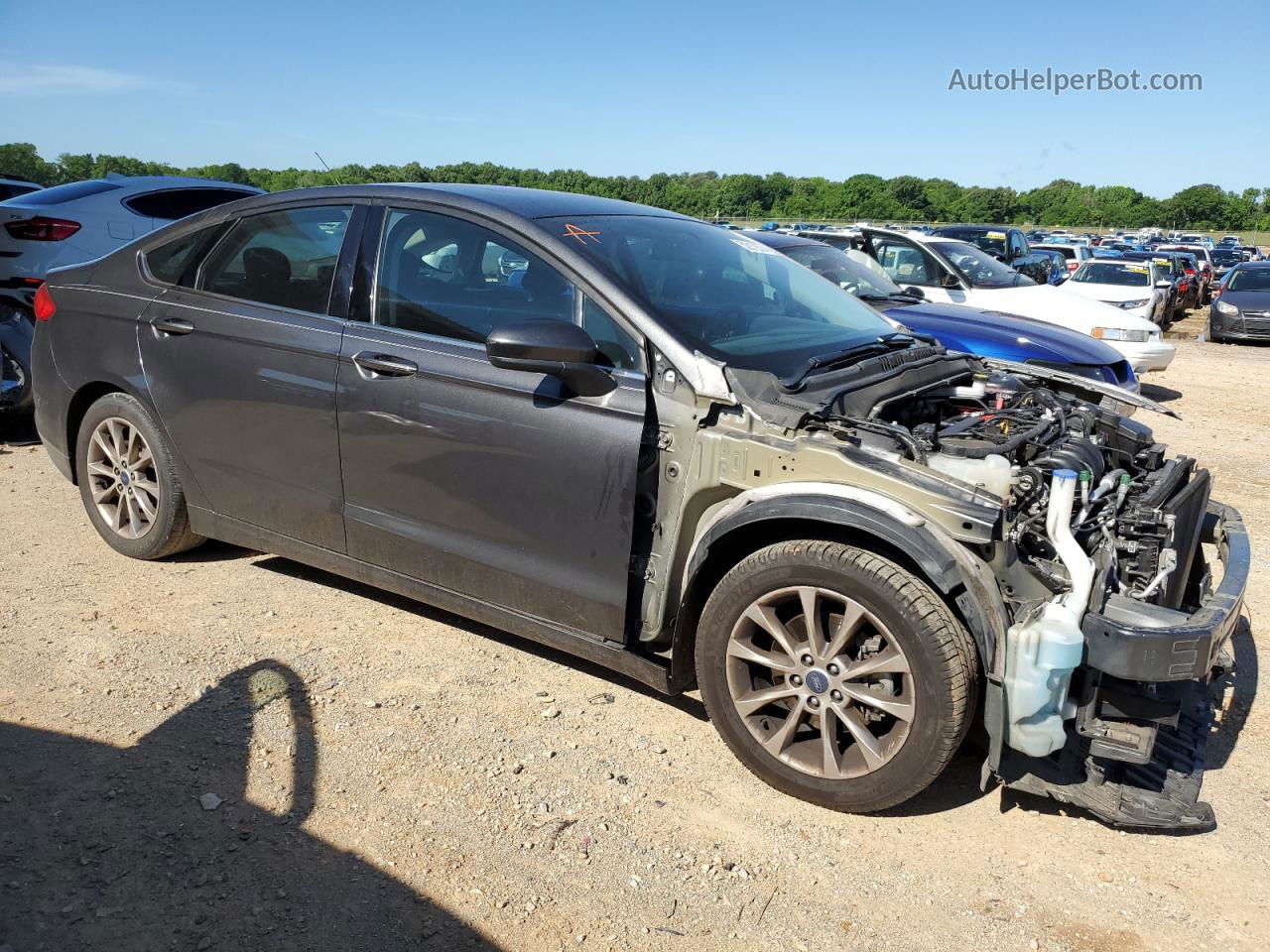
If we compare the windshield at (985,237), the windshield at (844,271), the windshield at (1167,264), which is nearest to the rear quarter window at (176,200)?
the windshield at (844,271)

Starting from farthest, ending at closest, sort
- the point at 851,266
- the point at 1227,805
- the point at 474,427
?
1. the point at 851,266
2. the point at 474,427
3. the point at 1227,805

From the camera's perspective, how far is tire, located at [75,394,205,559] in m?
4.57

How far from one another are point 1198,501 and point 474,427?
2634 millimetres

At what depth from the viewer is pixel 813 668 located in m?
3.06

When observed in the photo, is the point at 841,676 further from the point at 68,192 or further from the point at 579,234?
the point at 68,192

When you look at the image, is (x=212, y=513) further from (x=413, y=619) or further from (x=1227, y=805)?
(x=1227, y=805)

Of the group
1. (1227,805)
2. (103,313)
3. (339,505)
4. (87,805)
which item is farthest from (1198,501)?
(103,313)

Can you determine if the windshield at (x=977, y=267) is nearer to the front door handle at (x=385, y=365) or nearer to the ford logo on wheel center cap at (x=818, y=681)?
the front door handle at (x=385, y=365)

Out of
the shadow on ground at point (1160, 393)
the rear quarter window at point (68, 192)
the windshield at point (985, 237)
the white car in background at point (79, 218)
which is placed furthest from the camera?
the windshield at point (985, 237)

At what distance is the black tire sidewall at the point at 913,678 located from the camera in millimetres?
2859

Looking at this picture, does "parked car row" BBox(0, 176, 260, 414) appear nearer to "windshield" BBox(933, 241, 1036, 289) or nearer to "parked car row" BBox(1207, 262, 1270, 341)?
"windshield" BBox(933, 241, 1036, 289)

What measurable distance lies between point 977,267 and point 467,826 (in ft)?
33.0

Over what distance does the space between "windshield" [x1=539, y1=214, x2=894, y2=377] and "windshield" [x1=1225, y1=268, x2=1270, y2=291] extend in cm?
1794

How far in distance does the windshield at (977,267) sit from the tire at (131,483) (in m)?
8.56
